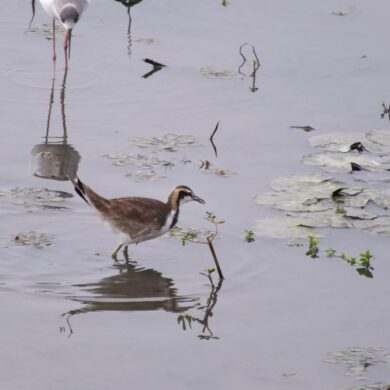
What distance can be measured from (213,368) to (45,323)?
49.2 inches

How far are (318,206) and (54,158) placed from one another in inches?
103

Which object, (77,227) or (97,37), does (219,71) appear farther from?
(77,227)

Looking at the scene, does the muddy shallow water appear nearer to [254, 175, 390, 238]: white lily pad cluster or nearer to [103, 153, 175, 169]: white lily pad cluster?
[103, 153, 175, 169]: white lily pad cluster

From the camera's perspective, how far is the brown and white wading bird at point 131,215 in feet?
30.8

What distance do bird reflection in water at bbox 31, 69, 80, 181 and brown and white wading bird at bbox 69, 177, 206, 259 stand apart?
1472mm

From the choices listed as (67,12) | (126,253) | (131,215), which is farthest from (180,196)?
(67,12)

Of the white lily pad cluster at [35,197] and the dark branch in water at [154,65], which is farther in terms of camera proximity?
the dark branch in water at [154,65]

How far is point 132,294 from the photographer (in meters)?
8.82

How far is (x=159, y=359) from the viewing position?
25.2 feet

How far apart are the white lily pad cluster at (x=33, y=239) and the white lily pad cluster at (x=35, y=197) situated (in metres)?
0.52

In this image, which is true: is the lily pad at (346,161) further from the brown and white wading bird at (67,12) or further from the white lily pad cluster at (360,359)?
the brown and white wading bird at (67,12)

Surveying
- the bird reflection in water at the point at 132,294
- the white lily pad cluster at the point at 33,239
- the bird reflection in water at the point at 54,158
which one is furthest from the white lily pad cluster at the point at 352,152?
the white lily pad cluster at the point at 33,239

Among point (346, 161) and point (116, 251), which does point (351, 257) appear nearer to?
point (116, 251)

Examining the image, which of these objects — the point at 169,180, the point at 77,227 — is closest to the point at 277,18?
the point at 169,180
